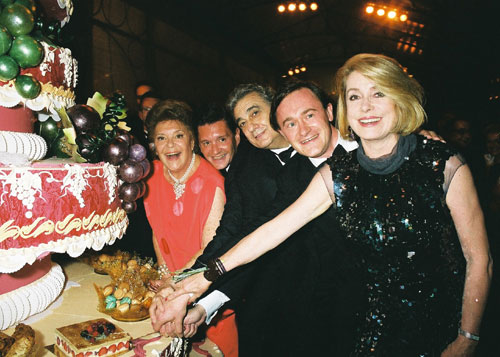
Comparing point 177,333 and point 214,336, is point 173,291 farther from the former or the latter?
point 214,336

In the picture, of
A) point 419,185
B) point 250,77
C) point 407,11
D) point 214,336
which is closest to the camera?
point 419,185

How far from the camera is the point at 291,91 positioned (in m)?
2.30

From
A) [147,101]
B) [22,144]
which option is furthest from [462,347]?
[147,101]

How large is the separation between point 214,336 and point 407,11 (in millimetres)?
8521

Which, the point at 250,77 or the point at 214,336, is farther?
the point at 250,77

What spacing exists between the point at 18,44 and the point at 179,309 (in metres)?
1.28

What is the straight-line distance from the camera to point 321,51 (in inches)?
511

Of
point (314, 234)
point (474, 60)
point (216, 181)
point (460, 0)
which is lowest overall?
point (314, 234)

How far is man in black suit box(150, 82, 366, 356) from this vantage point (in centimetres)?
209

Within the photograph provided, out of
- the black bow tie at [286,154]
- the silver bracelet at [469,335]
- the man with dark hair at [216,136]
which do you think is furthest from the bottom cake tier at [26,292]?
the silver bracelet at [469,335]

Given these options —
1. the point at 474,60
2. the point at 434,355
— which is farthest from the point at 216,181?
the point at 474,60

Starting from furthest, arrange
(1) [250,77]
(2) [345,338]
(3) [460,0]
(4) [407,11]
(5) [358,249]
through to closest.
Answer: (1) [250,77] → (4) [407,11] → (3) [460,0] → (2) [345,338] → (5) [358,249]

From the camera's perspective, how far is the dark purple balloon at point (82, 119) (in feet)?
4.94

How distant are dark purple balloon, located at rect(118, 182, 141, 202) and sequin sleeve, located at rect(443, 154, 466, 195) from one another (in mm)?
1428
